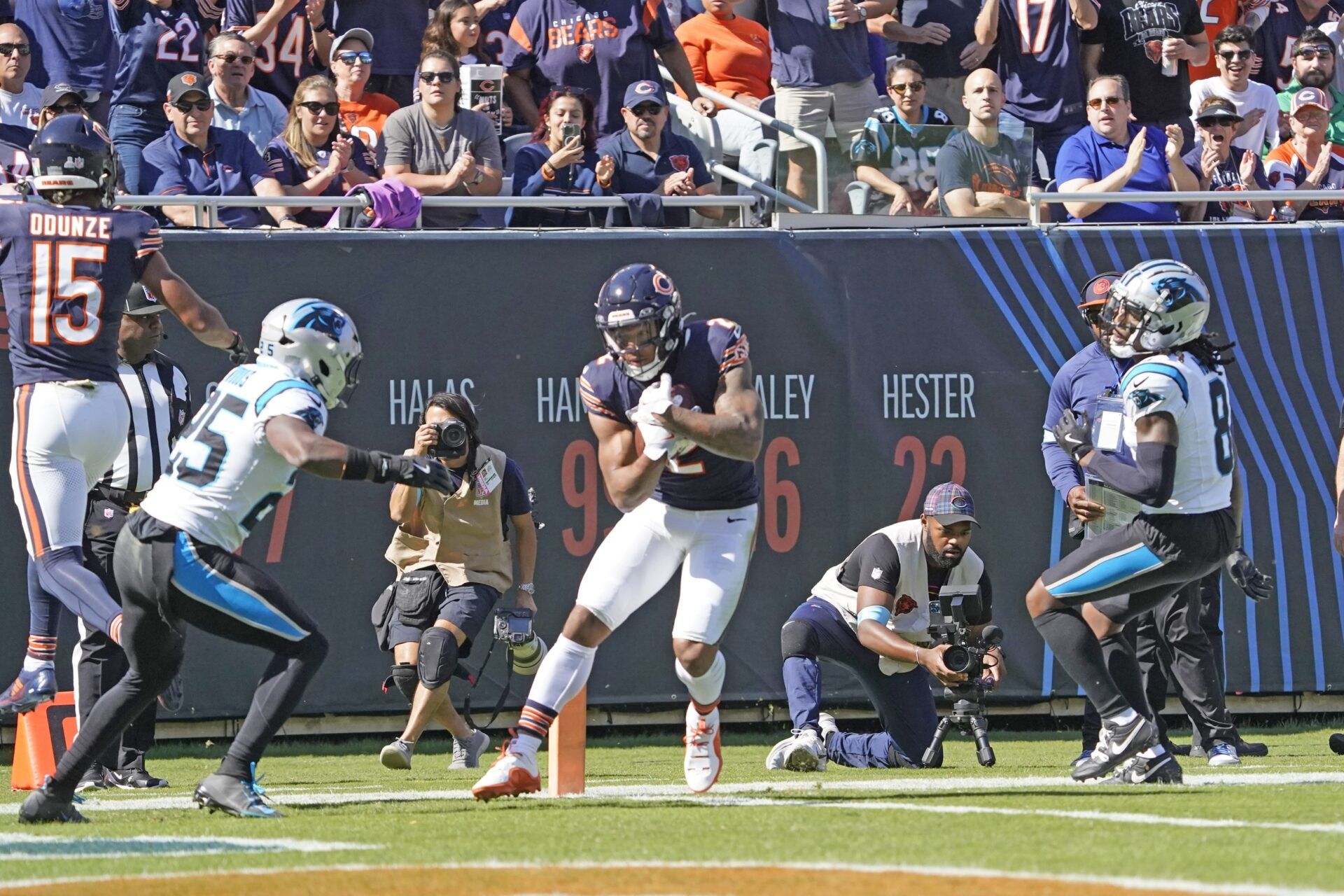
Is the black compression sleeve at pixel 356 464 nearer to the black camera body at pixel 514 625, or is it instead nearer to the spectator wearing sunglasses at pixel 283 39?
the black camera body at pixel 514 625

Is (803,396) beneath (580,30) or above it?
beneath

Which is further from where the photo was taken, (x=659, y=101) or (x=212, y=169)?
(x=659, y=101)

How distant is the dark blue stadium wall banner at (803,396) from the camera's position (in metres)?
9.83

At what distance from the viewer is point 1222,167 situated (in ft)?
38.3

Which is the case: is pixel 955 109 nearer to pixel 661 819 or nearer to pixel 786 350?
pixel 786 350

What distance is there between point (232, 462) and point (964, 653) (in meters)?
3.54

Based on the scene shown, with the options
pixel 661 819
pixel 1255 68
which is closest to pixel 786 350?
pixel 661 819

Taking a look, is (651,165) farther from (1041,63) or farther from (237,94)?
(1041,63)

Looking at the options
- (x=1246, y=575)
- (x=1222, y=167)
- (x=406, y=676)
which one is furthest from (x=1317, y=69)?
(x=406, y=676)

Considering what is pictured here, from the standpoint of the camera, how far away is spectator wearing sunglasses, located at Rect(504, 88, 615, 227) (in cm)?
1055

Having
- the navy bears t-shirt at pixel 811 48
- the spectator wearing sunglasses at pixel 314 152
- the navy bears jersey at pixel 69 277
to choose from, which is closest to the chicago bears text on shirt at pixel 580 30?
the navy bears t-shirt at pixel 811 48

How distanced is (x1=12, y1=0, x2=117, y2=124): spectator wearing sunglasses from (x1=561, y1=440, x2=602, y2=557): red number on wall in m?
3.69

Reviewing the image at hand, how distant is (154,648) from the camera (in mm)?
6070

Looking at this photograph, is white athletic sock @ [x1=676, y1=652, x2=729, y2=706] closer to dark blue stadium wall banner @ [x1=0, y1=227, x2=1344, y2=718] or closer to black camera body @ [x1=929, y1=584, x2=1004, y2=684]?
black camera body @ [x1=929, y1=584, x2=1004, y2=684]
